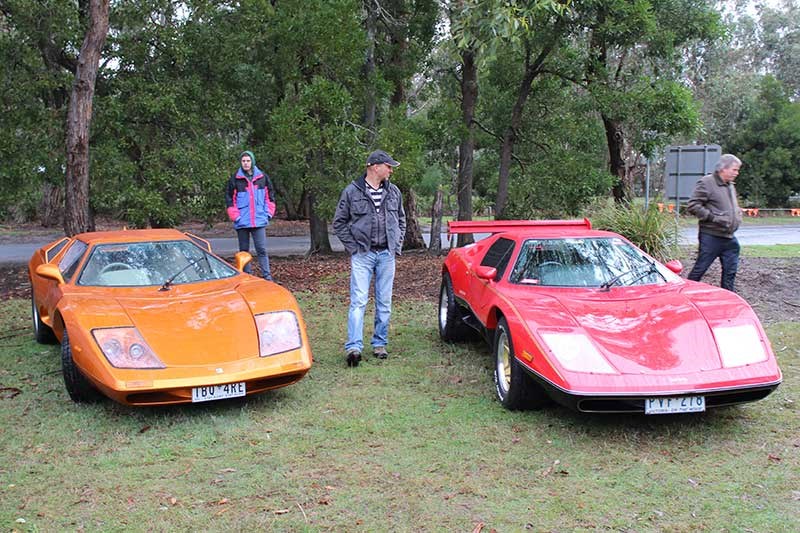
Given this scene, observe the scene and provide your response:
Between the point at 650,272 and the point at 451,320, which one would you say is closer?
the point at 650,272

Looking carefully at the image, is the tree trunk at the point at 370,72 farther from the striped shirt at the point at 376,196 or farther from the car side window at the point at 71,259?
the car side window at the point at 71,259

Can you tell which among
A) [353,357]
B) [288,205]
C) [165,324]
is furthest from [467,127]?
[288,205]

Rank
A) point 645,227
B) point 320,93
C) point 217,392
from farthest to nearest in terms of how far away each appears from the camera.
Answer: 1. point 320,93
2. point 645,227
3. point 217,392

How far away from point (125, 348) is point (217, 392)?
0.70m

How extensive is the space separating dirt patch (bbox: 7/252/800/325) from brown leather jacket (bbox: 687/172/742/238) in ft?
5.09

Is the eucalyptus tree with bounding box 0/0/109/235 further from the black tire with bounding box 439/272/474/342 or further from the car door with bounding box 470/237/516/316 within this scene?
the car door with bounding box 470/237/516/316

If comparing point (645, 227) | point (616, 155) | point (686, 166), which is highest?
point (616, 155)

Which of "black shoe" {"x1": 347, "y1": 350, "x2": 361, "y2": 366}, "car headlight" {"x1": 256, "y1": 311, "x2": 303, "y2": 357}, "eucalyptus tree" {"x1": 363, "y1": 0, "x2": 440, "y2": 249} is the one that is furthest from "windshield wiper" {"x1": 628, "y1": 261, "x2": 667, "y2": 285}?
"eucalyptus tree" {"x1": 363, "y1": 0, "x2": 440, "y2": 249}

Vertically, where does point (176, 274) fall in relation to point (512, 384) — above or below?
above

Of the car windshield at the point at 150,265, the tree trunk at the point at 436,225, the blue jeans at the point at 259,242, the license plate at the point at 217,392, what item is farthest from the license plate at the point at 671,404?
the tree trunk at the point at 436,225

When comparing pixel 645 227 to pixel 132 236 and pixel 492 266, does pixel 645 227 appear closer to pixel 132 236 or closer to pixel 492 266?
pixel 492 266

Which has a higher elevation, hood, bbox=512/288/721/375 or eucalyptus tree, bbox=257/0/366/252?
eucalyptus tree, bbox=257/0/366/252

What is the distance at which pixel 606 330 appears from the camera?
4.55 metres

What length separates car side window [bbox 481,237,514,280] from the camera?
579 cm
